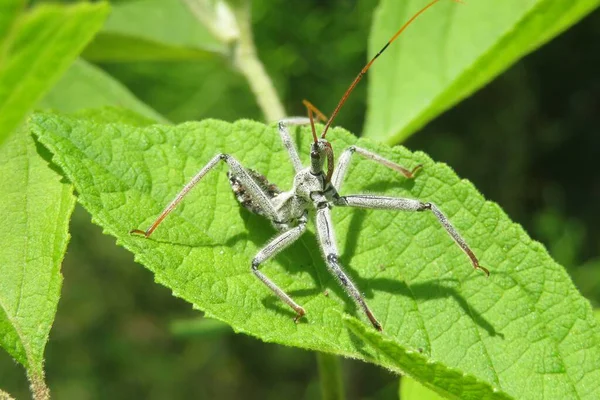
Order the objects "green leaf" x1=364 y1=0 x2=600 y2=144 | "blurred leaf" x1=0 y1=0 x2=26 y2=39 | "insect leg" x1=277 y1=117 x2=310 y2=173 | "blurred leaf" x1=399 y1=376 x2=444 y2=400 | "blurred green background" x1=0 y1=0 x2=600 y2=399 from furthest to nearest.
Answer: "blurred green background" x1=0 y1=0 x2=600 y2=399 → "green leaf" x1=364 y1=0 x2=600 y2=144 → "insect leg" x1=277 y1=117 x2=310 y2=173 → "blurred leaf" x1=399 y1=376 x2=444 y2=400 → "blurred leaf" x1=0 y1=0 x2=26 y2=39

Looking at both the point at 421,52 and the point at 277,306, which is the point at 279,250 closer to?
the point at 277,306

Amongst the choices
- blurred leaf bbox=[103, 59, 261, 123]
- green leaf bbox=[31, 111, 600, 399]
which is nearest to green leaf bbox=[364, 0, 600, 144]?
green leaf bbox=[31, 111, 600, 399]

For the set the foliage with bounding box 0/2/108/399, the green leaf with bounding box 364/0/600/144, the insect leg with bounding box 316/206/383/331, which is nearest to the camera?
the foliage with bounding box 0/2/108/399

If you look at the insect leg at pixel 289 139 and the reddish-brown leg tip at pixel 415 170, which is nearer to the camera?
the reddish-brown leg tip at pixel 415 170

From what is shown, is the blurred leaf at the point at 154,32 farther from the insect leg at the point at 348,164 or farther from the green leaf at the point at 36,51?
the green leaf at the point at 36,51

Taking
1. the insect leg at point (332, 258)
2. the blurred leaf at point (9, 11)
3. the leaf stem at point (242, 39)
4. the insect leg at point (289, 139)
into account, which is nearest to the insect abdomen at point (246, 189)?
the insect leg at point (289, 139)

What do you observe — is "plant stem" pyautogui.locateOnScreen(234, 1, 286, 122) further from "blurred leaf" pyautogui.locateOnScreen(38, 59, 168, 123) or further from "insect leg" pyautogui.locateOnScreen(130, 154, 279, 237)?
"insect leg" pyautogui.locateOnScreen(130, 154, 279, 237)
